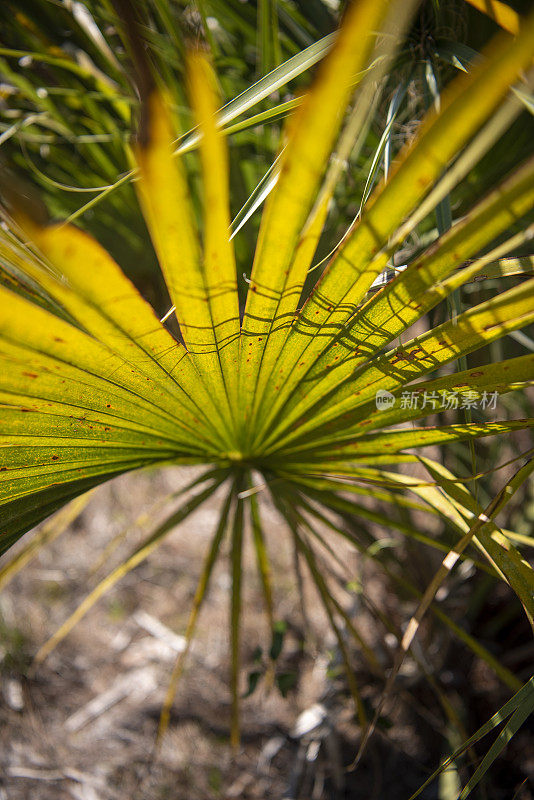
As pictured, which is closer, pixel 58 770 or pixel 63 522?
pixel 63 522

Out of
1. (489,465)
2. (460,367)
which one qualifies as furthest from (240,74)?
(489,465)

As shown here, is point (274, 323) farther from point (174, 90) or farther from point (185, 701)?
point (185, 701)

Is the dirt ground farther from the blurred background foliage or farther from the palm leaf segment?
the blurred background foliage

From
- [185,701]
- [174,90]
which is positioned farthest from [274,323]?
[185,701]

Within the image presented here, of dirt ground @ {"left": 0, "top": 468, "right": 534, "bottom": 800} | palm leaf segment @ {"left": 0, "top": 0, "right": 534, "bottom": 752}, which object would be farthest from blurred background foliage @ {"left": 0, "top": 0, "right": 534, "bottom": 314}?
dirt ground @ {"left": 0, "top": 468, "right": 534, "bottom": 800}

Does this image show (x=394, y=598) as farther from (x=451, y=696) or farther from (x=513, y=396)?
(x=513, y=396)

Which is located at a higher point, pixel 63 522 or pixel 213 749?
pixel 63 522
